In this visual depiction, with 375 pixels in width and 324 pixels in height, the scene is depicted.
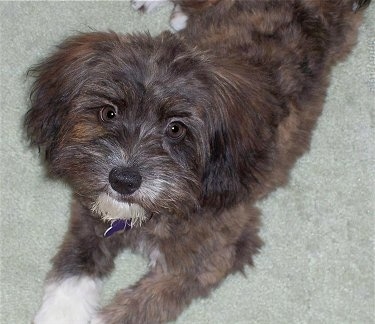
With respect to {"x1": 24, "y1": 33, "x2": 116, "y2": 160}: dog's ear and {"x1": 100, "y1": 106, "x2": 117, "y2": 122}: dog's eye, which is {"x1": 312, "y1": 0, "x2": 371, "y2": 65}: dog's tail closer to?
{"x1": 24, "y1": 33, "x2": 116, "y2": 160}: dog's ear

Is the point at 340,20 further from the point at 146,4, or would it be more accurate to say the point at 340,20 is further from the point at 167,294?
the point at 167,294

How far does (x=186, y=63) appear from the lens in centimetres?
280

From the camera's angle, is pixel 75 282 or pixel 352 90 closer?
pixel 75 282

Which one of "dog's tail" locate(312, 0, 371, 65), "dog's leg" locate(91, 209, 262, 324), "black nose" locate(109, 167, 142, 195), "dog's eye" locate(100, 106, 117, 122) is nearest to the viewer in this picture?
"black nose" locate(109, 167, 142, 195)

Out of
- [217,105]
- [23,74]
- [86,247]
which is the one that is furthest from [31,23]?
[217,105]

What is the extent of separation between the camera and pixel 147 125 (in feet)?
8.98

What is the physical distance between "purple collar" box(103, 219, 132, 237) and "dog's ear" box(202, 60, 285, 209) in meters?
0.35

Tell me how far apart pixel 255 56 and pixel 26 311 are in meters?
1.47

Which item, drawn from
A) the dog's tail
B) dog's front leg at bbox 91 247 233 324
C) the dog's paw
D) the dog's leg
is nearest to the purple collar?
the dog's leg

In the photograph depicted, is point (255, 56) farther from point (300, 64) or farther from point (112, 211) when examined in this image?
point (112, 211)

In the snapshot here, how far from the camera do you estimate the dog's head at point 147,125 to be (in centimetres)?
271

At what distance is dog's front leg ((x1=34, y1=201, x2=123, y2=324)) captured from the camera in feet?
10.8

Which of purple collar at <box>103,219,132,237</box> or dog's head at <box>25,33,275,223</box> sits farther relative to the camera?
purple collar at <box>103,219,132,237</box>

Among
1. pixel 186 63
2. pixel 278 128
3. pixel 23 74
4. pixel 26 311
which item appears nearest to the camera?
pixel 186 63
